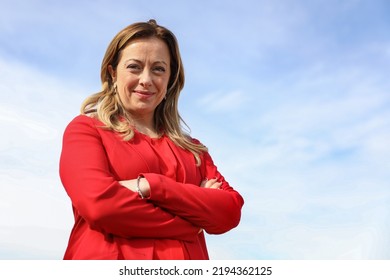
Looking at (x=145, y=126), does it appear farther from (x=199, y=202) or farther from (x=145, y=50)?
(x=199, y=202)

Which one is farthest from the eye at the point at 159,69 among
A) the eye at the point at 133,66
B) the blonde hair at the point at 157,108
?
the blonde hair at the point at 157,108

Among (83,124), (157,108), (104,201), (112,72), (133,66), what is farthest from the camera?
(157,108)

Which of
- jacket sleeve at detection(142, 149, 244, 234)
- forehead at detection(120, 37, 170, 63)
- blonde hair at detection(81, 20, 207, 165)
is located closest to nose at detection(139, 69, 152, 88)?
forehead at detection(120, 37, 170, 63)

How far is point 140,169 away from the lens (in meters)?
3.57

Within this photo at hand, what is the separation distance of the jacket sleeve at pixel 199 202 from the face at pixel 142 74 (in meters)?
0.69

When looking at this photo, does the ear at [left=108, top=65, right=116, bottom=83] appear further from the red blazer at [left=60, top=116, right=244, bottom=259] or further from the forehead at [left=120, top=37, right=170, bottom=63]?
the red blazer at [left=60, top=116, right=244, bottom=259]

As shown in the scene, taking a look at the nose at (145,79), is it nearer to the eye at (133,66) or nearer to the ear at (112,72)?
the eye at (133,66)

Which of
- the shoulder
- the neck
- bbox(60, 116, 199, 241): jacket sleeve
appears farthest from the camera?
the neck

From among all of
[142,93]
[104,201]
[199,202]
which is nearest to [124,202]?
[104,201]

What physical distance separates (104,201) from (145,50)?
1172 millimetres

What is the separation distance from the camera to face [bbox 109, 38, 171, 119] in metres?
3.77

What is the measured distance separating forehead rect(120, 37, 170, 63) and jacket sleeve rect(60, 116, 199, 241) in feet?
2.25

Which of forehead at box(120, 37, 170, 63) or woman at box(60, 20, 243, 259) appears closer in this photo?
woman at box(60, 20, 243, 259)
